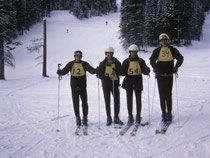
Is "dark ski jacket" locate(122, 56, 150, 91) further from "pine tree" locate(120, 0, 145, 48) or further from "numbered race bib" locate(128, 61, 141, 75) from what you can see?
"pine tree" locate(120, 0, 145, 48)

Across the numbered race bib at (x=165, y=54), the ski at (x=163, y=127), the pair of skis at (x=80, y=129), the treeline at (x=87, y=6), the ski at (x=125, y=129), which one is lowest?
the pair of skis at (x=80, y=129)

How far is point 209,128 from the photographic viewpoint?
517 centimetres

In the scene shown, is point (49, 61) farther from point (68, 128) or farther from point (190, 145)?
point (190, 145)

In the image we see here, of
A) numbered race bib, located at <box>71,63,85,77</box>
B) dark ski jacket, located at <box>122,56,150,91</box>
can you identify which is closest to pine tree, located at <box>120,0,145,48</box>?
dark ski jacket, located at <box>122,56,150,91</box>

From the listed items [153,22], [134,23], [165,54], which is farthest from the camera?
[153,22]

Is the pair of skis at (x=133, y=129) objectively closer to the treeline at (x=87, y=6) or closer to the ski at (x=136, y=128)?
the ski at (x=136, y=128)

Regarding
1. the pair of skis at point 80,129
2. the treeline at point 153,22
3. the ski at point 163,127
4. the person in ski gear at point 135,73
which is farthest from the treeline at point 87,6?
the ski at point 163,127

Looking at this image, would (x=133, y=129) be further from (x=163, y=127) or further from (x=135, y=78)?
(x=135, y=78)

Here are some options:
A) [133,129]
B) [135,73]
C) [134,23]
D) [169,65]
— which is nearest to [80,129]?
[133,129]

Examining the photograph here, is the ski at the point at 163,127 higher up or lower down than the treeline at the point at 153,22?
lower down

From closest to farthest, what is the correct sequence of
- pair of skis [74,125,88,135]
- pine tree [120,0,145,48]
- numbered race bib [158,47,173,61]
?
1. pair of skis [74,125,88,135]
2. numbered race bib [158,47,173,61]
3. pine tree [120,0,145,48]

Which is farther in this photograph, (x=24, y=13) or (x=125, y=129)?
(x=24, y=13)

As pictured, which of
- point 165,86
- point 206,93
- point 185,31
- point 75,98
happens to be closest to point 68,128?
point 75,98

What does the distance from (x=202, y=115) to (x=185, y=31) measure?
38.1 metres
